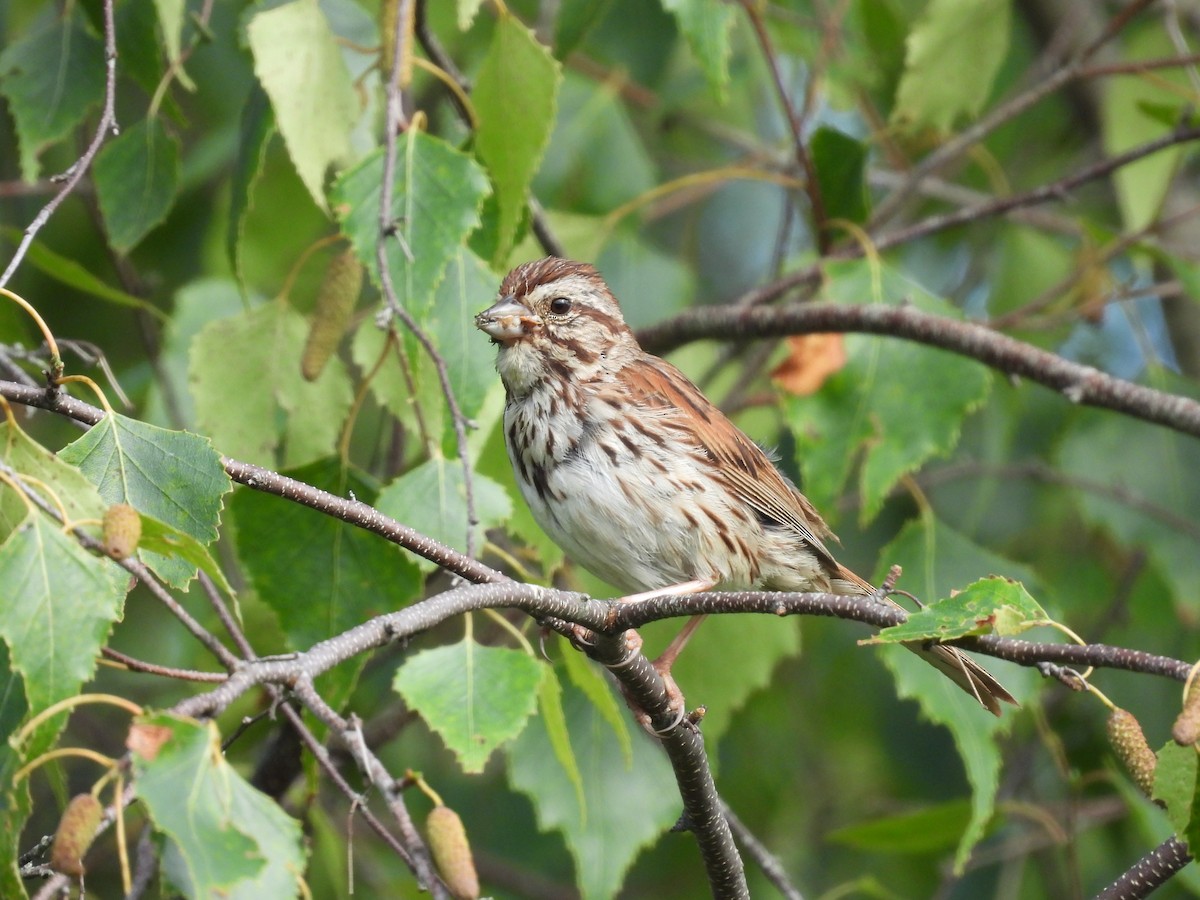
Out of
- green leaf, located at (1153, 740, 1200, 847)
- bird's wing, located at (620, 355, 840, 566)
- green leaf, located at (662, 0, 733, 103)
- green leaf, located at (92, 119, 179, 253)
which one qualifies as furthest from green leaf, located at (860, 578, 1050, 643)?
green leaf, located at (92, 119, 179, 253)

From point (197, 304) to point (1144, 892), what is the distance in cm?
351

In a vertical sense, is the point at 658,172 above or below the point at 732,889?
above

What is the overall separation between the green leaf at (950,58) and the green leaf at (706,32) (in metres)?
1.15

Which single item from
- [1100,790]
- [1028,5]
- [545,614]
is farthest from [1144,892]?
[1028,5]

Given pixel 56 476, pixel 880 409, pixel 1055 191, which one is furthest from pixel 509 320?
pixel 56 476

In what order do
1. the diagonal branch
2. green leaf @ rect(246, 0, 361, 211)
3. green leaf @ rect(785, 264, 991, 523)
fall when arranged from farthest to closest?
green leaf @ rect(785, 264, 991, 523)
the diagonal branch
green leaf @ rect(246, 0, 361, 211)

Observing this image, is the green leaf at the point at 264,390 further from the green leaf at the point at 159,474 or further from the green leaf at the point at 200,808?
the green leaf at the point at 200,808

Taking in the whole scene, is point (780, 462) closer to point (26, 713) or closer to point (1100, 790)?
point (1100, 790)

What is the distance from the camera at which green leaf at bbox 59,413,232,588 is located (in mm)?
2533

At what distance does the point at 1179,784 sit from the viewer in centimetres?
203

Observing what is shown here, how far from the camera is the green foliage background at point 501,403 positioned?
2.97 meters

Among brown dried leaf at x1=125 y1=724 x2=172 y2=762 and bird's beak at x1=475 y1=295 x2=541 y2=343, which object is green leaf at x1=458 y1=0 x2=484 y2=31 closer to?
bird's beak at x1=475 y1=295 x2=541 y2=343

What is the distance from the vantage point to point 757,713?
704 centimetres

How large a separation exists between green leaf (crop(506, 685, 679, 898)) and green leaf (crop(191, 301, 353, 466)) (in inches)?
41.9
